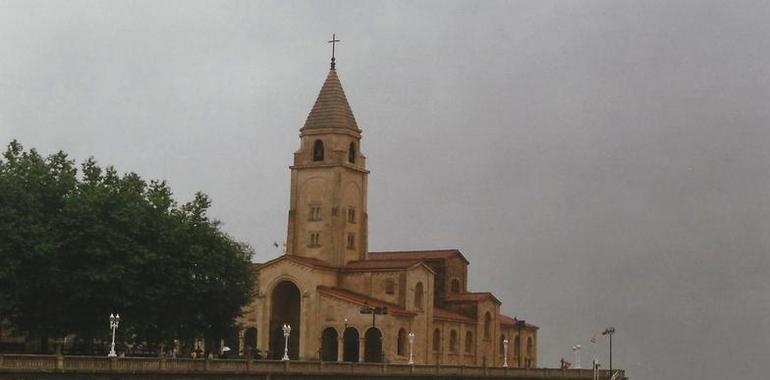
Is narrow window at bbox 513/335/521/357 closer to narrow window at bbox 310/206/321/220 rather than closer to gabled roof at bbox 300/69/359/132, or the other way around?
narrow window at bbox 310/206/321/220

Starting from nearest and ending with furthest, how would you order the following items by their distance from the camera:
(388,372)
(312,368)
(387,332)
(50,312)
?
(50,312), (312,368), (388,372), (387,332)

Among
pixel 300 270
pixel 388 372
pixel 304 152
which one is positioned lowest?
pixel 388 372

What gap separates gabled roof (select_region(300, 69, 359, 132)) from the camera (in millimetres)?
116750

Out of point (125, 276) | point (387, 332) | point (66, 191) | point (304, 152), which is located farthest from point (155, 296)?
point (304, 152)

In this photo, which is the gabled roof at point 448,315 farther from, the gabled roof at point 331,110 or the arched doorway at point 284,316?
the gabled roof at point 331,110

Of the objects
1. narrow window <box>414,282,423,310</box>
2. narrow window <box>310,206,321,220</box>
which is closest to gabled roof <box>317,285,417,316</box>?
narrow window <box>414,282,423,310</box>

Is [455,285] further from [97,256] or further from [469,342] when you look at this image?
[97,256]

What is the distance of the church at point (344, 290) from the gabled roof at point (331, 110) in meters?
0.09

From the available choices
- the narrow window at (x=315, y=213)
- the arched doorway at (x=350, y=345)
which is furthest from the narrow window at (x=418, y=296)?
the narrow window at (x=315, y=213)

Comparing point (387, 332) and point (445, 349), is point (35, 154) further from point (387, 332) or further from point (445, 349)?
point (445, 349)

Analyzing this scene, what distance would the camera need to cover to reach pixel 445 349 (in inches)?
4582

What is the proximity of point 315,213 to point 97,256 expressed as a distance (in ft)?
139

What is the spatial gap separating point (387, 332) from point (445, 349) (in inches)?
451

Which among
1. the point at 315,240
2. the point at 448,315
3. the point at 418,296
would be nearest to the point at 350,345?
the point at 418,296
